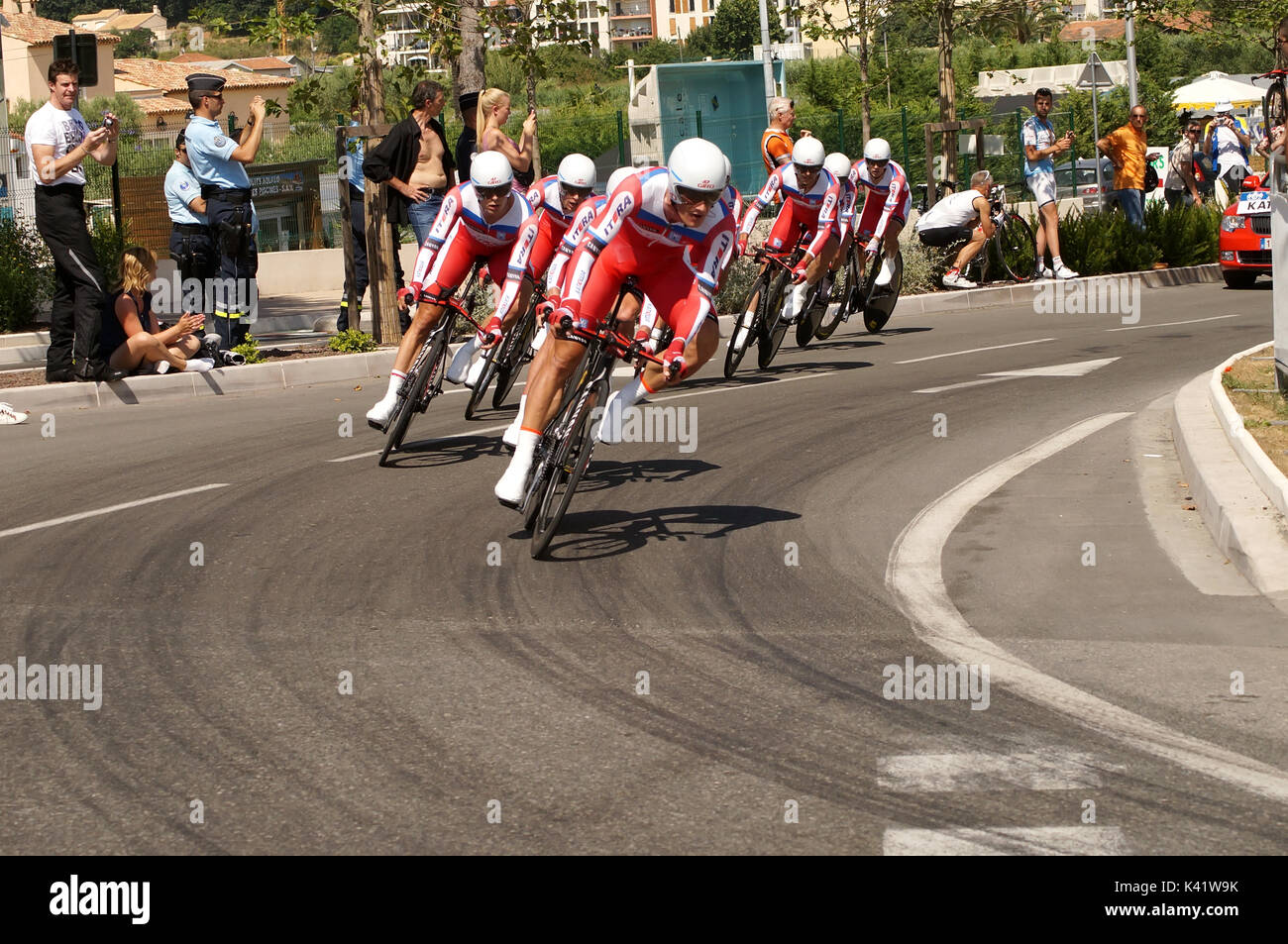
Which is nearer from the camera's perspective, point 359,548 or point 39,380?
point 359,548

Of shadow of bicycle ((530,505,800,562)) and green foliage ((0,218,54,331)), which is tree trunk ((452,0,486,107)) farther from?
shadow of bicycle ((530,505,800,562))

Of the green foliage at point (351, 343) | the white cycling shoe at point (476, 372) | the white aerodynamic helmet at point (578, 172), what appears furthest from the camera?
the green foliage at point (351, 343)

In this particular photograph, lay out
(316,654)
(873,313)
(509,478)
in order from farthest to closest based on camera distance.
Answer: (873,313) < (509,478) < (316,654)

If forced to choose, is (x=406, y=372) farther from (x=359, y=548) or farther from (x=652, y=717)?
(x=652, y=717)

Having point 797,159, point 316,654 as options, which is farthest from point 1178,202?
point 316,654

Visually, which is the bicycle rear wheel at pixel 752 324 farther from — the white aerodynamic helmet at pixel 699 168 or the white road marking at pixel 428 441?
the white aerodynamic helmet at pixel 699 168

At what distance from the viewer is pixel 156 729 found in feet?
17.8

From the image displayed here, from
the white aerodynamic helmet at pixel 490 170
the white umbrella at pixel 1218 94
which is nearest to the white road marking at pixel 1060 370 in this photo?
the white aerodynamic helmet at pixel 490 170

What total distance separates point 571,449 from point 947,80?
1936 centimetres

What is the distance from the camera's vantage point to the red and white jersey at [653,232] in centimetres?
810

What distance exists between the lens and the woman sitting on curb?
44.5ft

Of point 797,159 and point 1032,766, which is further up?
point 797,159
